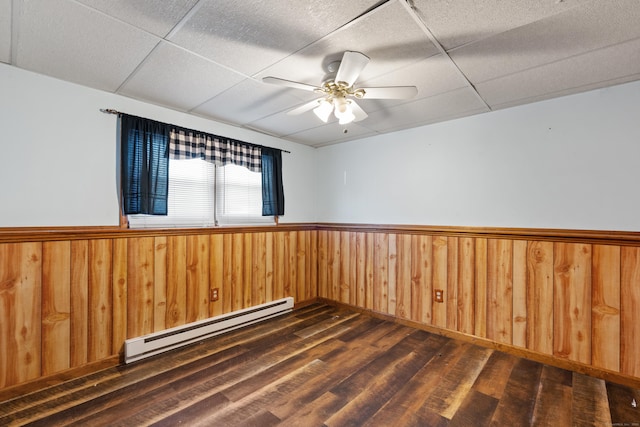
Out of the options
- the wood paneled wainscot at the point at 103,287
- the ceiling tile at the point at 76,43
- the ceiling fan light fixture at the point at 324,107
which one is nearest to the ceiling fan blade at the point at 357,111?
the ceiling fan light fixture at the point at 324,107

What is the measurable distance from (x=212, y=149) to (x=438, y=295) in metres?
2.80

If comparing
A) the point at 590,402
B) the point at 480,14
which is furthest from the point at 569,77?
the point at 590,402

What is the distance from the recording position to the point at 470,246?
2.89 meters

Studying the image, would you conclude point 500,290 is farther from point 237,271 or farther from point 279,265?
point 237,271

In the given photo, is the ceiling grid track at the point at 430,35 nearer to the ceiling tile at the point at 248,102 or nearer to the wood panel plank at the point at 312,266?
the ceiling tile at the point at 248,102

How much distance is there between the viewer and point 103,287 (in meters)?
2.35

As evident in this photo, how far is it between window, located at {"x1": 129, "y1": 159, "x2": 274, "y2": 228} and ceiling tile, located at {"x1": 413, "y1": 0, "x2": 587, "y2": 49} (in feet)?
7.86

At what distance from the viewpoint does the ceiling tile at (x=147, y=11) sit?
4.61 ft

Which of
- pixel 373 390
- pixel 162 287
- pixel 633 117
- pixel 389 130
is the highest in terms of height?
pixel 389 130

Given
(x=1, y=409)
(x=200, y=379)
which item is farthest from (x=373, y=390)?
(x=1, y=409)

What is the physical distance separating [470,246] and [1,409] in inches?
147

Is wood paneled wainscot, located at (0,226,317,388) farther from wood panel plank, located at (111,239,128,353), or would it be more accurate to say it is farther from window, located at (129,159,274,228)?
window, located at (129,159,274,228)

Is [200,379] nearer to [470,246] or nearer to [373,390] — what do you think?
[373,390]

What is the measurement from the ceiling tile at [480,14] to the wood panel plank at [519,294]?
5.97 ft
